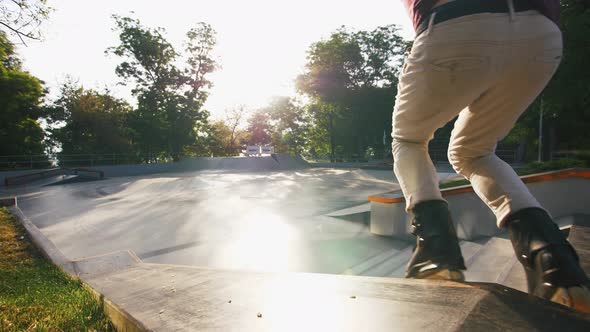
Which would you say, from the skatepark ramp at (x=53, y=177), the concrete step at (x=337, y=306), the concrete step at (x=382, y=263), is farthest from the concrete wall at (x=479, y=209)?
the skatepark ramp at (x=53, y=177)

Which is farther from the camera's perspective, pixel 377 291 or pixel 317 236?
pixel 317 236

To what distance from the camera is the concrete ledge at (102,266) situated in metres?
1.20

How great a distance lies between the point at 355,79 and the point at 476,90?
3541 centimetres

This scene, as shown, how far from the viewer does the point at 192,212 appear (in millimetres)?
6391

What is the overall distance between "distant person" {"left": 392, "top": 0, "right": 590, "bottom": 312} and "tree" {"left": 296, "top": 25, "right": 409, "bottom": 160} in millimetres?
32875

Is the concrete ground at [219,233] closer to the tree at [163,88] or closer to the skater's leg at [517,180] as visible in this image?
the skater's leg at [517,180]

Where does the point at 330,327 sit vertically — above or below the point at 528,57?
Result: below

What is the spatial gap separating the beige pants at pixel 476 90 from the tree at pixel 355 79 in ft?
108

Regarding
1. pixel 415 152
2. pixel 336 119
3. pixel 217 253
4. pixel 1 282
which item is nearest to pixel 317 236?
pixel 217 253

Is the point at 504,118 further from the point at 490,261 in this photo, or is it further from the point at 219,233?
the point at 219,233

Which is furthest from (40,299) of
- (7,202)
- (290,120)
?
(290,120)

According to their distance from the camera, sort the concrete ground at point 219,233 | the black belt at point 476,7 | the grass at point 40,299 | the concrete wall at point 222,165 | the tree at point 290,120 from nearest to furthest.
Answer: the black belt at point 476,7 → the grass at point 40,299 → the concrete ground at point 219,233 → the concrete wall at point 222,165 → the tree at point 290,120

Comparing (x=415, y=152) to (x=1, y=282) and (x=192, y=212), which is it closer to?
(x=1, y=282)

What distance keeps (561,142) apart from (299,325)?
30.8 meters
